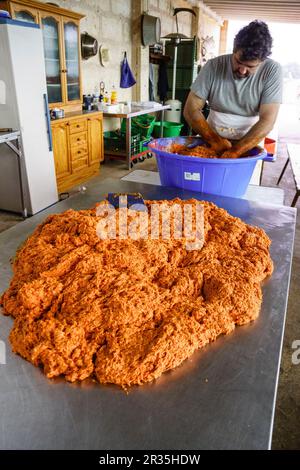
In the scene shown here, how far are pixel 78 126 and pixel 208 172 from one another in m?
2.93

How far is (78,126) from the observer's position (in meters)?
4.20

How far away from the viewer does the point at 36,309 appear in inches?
34.3

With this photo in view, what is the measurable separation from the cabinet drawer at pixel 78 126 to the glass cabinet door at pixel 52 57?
364 mm

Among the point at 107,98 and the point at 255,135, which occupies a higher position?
the point at 107,98

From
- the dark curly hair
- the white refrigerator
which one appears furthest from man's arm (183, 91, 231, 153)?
the white refrigerator

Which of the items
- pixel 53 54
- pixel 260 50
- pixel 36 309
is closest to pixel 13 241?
pixel 36 309

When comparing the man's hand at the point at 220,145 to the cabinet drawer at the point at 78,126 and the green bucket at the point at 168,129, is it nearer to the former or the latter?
the cabinet drawer at the point at 78,126

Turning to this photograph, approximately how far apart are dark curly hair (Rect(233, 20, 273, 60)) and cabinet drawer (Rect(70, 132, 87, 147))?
2835 mm

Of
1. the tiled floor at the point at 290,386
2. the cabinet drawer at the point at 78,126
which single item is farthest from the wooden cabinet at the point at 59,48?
the tiled floor at the point at 290,386

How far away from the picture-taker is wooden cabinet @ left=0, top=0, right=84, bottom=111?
3.54 metres

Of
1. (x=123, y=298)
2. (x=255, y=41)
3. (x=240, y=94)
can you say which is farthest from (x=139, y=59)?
(x=123, y=298)

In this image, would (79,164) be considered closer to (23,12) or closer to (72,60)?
(72,60)

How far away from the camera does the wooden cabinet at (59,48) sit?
11.6ft

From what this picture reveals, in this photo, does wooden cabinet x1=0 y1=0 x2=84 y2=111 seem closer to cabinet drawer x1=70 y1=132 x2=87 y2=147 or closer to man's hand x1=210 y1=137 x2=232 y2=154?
cabinet drawer x1=70 y1=132 x2=87 y2=147
